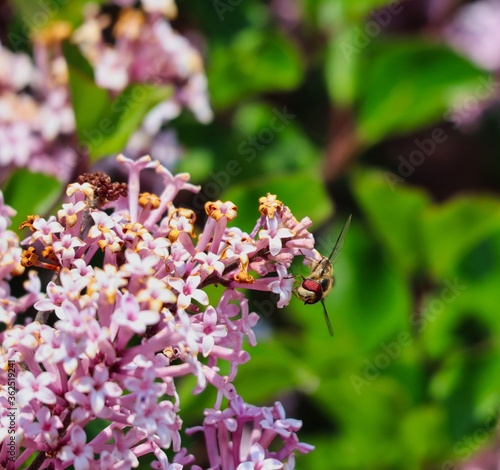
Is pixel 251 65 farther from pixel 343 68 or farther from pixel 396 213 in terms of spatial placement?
pixel 396 213

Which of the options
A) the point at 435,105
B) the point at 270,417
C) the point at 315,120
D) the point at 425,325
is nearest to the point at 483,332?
the point at 425,325

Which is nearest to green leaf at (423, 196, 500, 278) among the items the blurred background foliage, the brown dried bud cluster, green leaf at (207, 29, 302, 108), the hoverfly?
the blurred background foliage

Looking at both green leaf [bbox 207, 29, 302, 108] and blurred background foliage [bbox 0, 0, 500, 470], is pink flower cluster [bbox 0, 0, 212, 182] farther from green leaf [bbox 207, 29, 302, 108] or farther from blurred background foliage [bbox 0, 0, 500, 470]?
green leaf [bbox 207, 29, 302, 108]

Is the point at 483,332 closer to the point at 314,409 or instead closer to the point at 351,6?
the point at 314,409

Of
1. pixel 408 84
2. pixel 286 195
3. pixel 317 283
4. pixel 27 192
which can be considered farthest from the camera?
pixel 408 84

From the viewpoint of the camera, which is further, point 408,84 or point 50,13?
point 408,84

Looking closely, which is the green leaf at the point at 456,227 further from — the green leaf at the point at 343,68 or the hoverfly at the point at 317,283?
the hoverfly at the point at 317,283

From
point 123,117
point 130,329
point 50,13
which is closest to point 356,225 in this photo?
point 123,117
